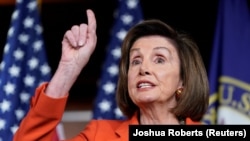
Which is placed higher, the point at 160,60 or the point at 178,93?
the point at 160,60

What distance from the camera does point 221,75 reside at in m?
2.62

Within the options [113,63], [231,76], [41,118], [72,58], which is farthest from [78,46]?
[231,76]

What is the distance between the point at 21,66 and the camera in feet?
8.54

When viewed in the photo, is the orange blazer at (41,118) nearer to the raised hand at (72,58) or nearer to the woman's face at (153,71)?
the raised hand at (72,58)

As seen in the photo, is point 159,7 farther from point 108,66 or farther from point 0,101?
A: point 0,101

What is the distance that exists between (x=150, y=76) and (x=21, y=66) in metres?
1.13

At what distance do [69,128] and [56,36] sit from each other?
1.93ft

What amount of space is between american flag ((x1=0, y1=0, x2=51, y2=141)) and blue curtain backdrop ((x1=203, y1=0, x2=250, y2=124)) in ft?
2.88

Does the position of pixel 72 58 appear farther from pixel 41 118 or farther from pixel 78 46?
pixel 41 118

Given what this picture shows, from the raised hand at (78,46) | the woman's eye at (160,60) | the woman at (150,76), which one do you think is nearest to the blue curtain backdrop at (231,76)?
the woman at (150,76)

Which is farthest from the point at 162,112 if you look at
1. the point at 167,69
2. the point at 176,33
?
the point at 176,33

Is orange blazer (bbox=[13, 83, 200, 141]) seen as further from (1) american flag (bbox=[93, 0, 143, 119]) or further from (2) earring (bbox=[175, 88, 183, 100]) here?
(1) american flag (bbox=[93, 0, 143, 119])

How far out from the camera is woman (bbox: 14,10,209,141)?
1516mm

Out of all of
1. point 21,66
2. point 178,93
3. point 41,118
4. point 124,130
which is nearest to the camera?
point 41,118
